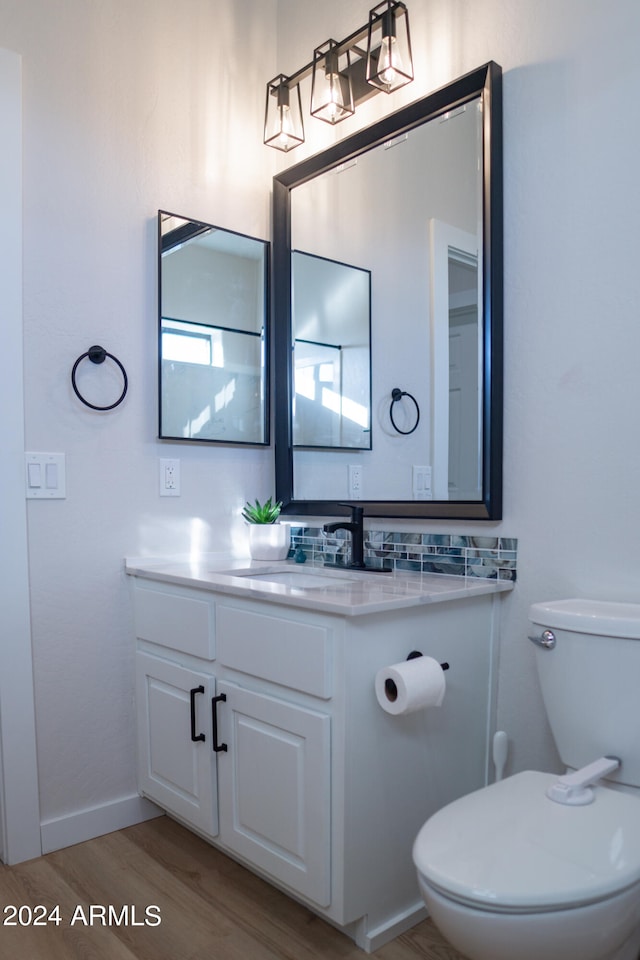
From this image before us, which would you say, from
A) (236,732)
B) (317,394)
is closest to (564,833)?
(236,732)

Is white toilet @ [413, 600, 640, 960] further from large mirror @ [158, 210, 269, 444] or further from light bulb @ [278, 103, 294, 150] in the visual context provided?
light bulb @ [278, 103, 294, 150]

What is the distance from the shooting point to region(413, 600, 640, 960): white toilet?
101cm

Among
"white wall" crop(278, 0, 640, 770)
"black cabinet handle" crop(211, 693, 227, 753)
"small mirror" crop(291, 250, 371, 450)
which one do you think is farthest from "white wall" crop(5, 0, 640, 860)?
"black cabinet handle" crop(211, 693, 227, 753)

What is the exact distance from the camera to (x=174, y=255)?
2.19 m

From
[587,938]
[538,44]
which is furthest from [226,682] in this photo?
[538,44]

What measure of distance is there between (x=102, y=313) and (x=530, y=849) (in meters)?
1.75

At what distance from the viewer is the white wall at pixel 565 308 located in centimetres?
Result: 154

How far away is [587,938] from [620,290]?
4.10 ft

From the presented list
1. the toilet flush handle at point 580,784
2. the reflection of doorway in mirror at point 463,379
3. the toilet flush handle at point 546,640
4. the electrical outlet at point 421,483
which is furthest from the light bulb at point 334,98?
the toilet flush handle at point 580,784

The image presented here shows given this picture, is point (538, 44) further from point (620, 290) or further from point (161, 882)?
point (161, 882)

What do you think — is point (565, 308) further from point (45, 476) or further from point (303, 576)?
point (45, 476)

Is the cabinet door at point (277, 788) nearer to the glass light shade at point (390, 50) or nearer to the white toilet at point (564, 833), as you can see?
the white toilet at point (564, 833)

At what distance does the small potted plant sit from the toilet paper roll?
0.84 meters

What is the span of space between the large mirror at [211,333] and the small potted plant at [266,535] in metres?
0.27
